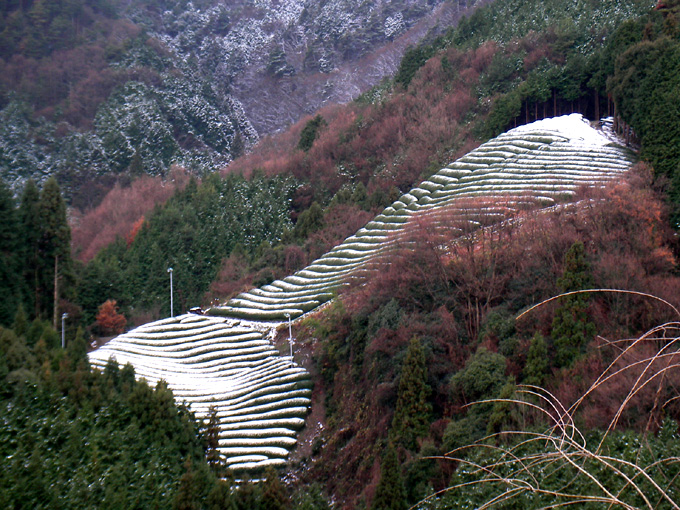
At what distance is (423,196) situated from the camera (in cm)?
3800

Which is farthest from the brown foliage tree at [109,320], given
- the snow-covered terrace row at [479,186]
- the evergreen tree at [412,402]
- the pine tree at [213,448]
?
the evergreen tree at [412,402]

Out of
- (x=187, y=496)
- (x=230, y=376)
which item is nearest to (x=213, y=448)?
(x=187, y=496)

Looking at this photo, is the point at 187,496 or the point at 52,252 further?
the point at 52,252

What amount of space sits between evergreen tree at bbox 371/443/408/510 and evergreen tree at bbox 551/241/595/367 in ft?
17.3

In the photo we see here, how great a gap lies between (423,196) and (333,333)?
48.5 feet

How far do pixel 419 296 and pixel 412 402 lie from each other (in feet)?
19.2

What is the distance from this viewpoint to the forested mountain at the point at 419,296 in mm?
11680

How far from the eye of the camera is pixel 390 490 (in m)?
13.8

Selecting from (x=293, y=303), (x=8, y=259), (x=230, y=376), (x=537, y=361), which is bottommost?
(x=230, y=376)

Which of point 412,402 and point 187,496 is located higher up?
point 187,496

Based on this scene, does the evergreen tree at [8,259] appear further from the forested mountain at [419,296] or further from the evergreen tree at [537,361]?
the evergreen tree at [537,361]

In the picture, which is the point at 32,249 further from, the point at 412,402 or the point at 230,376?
the point at 412,402

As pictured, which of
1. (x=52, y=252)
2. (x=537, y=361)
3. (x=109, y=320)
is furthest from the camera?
(x=109, y=320)

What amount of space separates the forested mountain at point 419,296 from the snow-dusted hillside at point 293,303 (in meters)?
1.70
